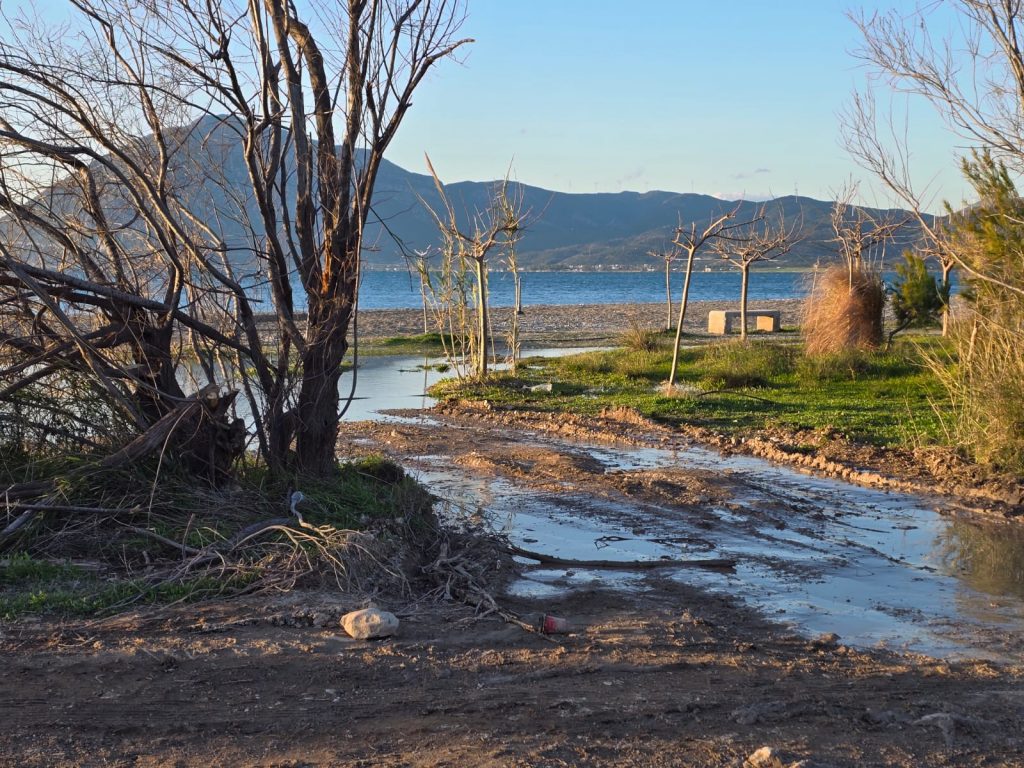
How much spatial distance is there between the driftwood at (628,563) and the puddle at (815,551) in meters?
0.12

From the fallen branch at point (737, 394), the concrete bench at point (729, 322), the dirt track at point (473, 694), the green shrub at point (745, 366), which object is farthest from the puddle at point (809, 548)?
the concrete bench at point (729, 322)

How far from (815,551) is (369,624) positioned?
4338mm

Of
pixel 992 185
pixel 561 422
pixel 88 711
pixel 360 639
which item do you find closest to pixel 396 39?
pixel 360 639

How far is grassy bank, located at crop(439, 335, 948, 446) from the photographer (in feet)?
46.5

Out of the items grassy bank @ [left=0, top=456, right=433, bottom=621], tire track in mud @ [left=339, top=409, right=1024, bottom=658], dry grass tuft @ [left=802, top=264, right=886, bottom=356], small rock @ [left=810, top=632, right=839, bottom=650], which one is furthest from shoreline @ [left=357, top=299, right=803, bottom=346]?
small rock @ [left=810, top=632, right=839, bottom=650]

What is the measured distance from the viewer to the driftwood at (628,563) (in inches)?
306

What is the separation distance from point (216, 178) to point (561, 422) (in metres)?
8.02

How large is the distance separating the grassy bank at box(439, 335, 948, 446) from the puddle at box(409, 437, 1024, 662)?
9.39 feet

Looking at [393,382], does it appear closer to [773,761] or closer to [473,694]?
[473,694]

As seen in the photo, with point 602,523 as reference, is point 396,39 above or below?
above

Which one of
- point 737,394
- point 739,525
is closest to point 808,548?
point 739,525

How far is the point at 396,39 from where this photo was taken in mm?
7930

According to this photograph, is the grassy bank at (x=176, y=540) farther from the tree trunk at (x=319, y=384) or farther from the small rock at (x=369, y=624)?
the small rock at (x=369, y=624)

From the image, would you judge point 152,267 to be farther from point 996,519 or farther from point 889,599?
point 996,519
